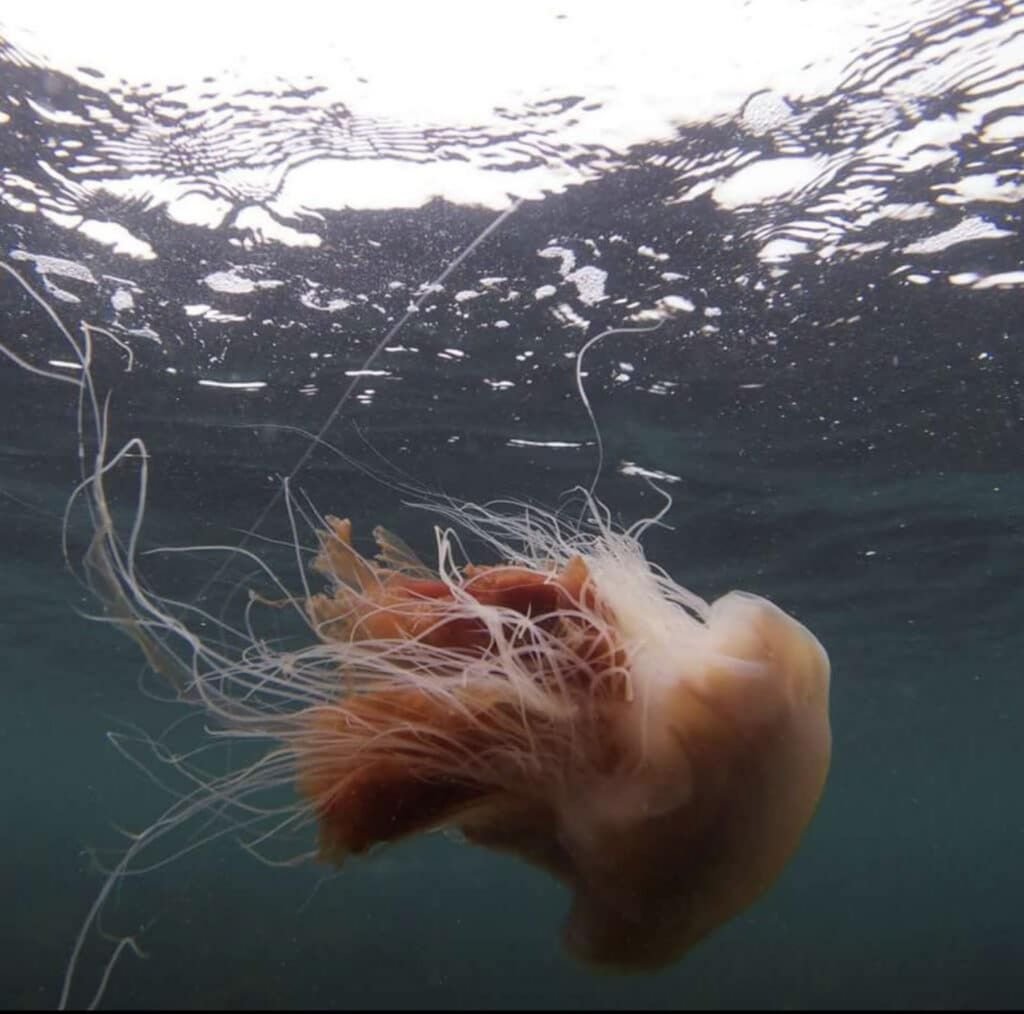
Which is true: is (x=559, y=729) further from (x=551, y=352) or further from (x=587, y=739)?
(x=551, y=352)

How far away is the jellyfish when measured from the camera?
2777 mm

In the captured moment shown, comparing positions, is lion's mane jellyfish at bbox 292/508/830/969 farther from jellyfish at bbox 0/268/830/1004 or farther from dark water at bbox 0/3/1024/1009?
dark water at bbox 0/3/1024/1009

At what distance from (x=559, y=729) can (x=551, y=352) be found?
22.0 ft

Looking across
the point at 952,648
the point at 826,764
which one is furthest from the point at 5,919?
the point at 952,648

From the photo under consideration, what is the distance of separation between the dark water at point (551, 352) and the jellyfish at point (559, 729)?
45 centimetres

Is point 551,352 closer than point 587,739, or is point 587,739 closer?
point 587,739

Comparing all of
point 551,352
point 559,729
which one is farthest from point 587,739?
point 551,352

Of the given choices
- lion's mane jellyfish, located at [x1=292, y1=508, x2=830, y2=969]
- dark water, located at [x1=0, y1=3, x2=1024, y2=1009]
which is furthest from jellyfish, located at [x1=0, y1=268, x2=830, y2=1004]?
dark water, located at [x1=0, y1=3, x2=1024, y2=1009]

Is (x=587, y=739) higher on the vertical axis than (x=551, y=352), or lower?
lower

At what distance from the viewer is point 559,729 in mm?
2857

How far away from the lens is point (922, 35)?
5668 mm

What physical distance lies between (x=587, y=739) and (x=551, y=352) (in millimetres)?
6715

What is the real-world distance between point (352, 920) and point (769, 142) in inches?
847

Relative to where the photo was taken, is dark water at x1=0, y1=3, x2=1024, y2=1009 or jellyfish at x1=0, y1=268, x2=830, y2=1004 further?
dark water at x1=0, y1=3, x2=1024, y2=1009
